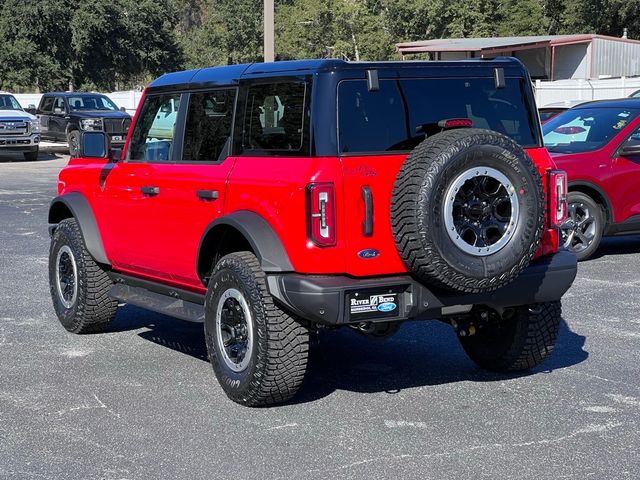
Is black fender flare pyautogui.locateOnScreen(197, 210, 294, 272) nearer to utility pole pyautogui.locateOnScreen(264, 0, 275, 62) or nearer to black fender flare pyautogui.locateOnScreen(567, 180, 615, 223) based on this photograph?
black fender flare pyautogui.locateOnScreen(567, 180, 615, 223)

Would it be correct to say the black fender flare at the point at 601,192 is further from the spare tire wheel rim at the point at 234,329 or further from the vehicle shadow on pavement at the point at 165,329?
the spare tire wheel rim at the point at 234,329

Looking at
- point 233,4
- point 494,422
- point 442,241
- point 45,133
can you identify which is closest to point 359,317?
point 442,241

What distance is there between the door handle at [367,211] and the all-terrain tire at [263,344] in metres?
0.66

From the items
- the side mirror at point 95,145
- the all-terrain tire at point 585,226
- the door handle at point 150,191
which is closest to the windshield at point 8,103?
the all-terrain tire at point 585,226

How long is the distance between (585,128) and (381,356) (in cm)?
571

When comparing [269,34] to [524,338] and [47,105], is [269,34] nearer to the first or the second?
[524,338]

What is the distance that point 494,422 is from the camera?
18.9 ft

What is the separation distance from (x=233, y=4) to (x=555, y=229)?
75.7 m

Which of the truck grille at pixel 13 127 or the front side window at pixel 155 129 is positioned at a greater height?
the front side window at pixel 155 129

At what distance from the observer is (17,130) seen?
2934cm

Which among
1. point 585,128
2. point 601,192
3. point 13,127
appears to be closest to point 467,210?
point 601,192

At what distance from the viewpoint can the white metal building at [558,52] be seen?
4859 cm

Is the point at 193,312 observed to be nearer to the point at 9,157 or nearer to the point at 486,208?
the point at 486,208

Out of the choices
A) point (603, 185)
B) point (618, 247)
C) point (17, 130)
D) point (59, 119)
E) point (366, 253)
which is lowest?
point (618, 247)
